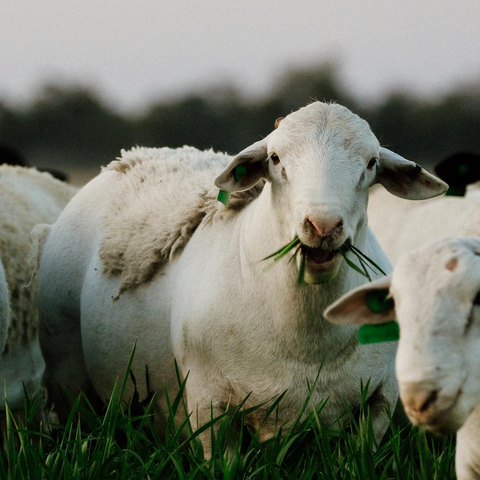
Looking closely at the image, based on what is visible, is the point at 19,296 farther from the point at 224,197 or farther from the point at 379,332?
the point at 379,332

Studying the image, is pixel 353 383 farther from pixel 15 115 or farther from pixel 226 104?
pixel 15 115

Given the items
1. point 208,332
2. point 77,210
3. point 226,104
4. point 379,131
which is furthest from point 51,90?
point 208,332

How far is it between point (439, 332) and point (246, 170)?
4.67 feet

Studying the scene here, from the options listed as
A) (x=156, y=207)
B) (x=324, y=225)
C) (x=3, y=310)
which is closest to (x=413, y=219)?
(x=156, y=207)

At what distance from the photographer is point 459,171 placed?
12.1ft

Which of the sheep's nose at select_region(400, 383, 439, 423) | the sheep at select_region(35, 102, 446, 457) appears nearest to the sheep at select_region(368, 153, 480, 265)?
the sheep at select_region(35, 102, 446, 457)

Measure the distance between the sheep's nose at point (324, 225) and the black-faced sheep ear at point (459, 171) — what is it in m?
1.11

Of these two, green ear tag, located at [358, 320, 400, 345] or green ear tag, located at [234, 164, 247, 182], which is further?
green ear tag, located at [234, 164, 247, 182]

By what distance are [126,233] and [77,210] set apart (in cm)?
63

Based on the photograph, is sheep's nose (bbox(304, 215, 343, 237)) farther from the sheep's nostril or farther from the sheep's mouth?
the sheep's nostril

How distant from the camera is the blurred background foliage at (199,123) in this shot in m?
19.3

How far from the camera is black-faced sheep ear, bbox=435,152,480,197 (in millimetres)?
3652

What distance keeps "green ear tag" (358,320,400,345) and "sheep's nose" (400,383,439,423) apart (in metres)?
0.49

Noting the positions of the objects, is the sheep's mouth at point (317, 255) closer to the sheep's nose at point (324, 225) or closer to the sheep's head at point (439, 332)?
the sheep's nose at point (324, 225)
